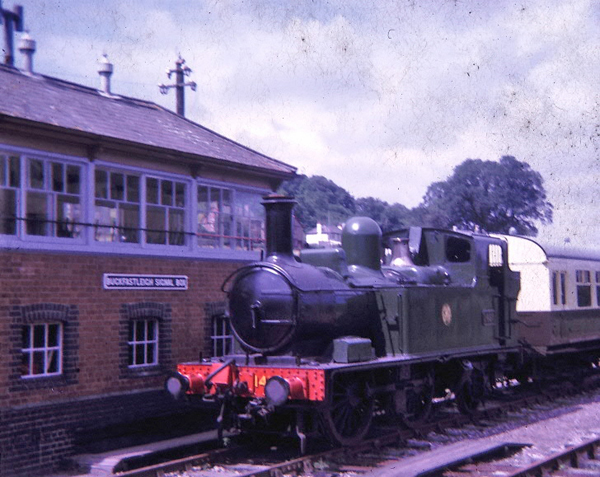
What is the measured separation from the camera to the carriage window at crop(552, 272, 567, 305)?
49.0ft

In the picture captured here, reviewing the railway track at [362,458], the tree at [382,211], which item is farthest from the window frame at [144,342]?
the tree at [382,211]

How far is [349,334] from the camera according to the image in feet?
32.2

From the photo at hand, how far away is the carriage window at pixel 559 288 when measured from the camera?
14.9 metres

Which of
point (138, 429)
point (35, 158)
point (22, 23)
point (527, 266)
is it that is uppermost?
point (22, 23)

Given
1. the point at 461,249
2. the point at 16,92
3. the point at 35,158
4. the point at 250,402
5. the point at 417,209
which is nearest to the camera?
the point at 250,402

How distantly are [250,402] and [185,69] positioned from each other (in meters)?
15.2

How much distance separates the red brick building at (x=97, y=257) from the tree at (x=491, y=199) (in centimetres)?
3439

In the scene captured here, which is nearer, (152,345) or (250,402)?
(250,402)

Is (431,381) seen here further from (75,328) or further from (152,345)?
(75,328)

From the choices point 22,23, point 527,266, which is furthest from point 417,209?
point 22,23

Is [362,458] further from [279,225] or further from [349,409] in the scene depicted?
[279,225]

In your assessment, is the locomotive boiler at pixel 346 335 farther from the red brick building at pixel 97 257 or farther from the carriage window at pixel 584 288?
the carriage window at pixel 584 288

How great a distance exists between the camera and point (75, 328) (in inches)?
387

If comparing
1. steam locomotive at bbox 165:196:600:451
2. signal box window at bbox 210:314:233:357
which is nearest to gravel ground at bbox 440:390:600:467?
steam locomotive at bbox 165:196:600:451
